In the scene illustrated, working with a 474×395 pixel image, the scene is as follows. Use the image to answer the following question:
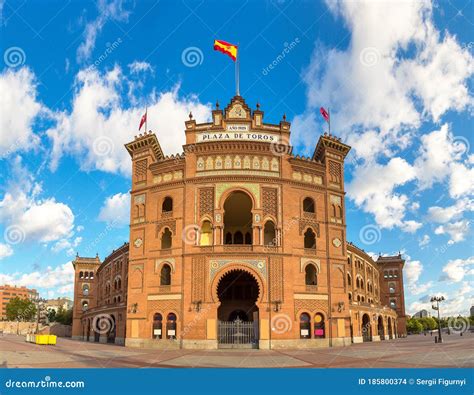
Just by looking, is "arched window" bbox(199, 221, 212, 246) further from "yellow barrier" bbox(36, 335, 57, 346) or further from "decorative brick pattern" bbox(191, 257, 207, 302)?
"yellow barrier" bbox(36, 335, 57, 346)

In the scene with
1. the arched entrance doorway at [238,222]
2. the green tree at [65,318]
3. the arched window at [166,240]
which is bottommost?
the green tree at [65,318]

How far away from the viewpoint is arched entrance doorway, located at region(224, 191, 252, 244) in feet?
146

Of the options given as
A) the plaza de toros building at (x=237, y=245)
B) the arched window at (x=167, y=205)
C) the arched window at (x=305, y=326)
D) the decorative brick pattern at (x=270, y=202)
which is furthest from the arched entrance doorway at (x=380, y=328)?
the arched window at (x=167, y=205)

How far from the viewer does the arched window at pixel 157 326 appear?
3878cm

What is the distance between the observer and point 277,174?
135 ft

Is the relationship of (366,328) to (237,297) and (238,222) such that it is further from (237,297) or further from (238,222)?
(238,222)

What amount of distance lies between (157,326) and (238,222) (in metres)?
13.7

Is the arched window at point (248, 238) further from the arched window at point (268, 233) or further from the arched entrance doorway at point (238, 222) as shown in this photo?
the arched window at point (268, 233)

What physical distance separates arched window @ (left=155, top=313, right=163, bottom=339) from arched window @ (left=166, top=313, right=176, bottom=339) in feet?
2.18

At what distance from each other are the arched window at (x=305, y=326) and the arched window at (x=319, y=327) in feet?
1.95

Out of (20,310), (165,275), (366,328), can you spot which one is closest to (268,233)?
(165,275)

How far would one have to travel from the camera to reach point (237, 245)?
3903cm

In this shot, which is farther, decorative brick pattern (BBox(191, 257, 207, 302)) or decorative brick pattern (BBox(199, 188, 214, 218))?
decorative brick pattern (BBox(199, 188, 214, 218))

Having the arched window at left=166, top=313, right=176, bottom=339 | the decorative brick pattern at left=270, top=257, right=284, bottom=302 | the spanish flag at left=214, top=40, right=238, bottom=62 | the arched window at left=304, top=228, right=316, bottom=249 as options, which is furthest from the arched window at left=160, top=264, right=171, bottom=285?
the spanish flag at left=214, top=40, right=238, bottom=62
